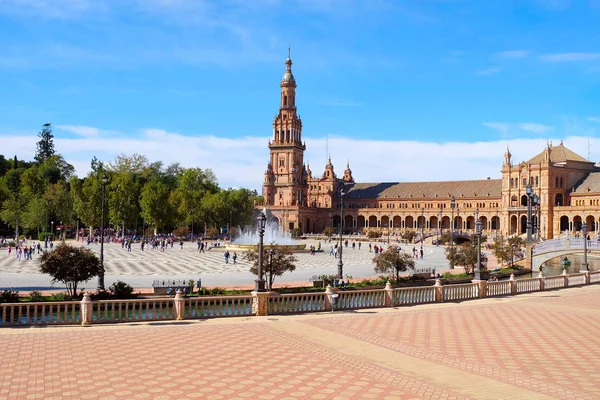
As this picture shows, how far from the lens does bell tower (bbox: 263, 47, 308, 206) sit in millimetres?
139375

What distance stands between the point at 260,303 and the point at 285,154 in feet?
395

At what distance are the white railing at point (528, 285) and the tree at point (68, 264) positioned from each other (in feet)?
71.8

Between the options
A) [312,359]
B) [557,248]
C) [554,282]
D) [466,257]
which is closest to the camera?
[312,359]

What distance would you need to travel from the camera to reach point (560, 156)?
375ft

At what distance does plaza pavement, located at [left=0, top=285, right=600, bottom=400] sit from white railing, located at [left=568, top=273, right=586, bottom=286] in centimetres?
1492

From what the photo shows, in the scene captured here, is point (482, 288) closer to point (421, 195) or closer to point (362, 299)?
point (362, 299)

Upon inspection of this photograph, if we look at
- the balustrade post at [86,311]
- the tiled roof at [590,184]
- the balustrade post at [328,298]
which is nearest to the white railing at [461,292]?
the balustrade post at [328,298]

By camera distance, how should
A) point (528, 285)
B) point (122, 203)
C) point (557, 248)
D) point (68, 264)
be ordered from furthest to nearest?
point (122, 203)
point (557, 248)
point (528, 285)
point (68, 264)

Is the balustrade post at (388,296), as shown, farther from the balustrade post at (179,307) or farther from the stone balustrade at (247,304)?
the balustrade post at (179,307)

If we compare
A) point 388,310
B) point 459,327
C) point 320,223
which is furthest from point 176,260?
point 320,223

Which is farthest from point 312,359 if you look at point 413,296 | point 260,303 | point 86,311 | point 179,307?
point 413,296

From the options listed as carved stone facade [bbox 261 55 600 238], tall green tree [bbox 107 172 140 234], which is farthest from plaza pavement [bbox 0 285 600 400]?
carved stone facade [bbox 261 55 600 238]

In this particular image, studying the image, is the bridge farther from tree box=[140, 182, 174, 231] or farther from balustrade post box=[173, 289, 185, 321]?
tree box=[140, 182, 174, 231]

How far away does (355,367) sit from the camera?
44.7 feet
